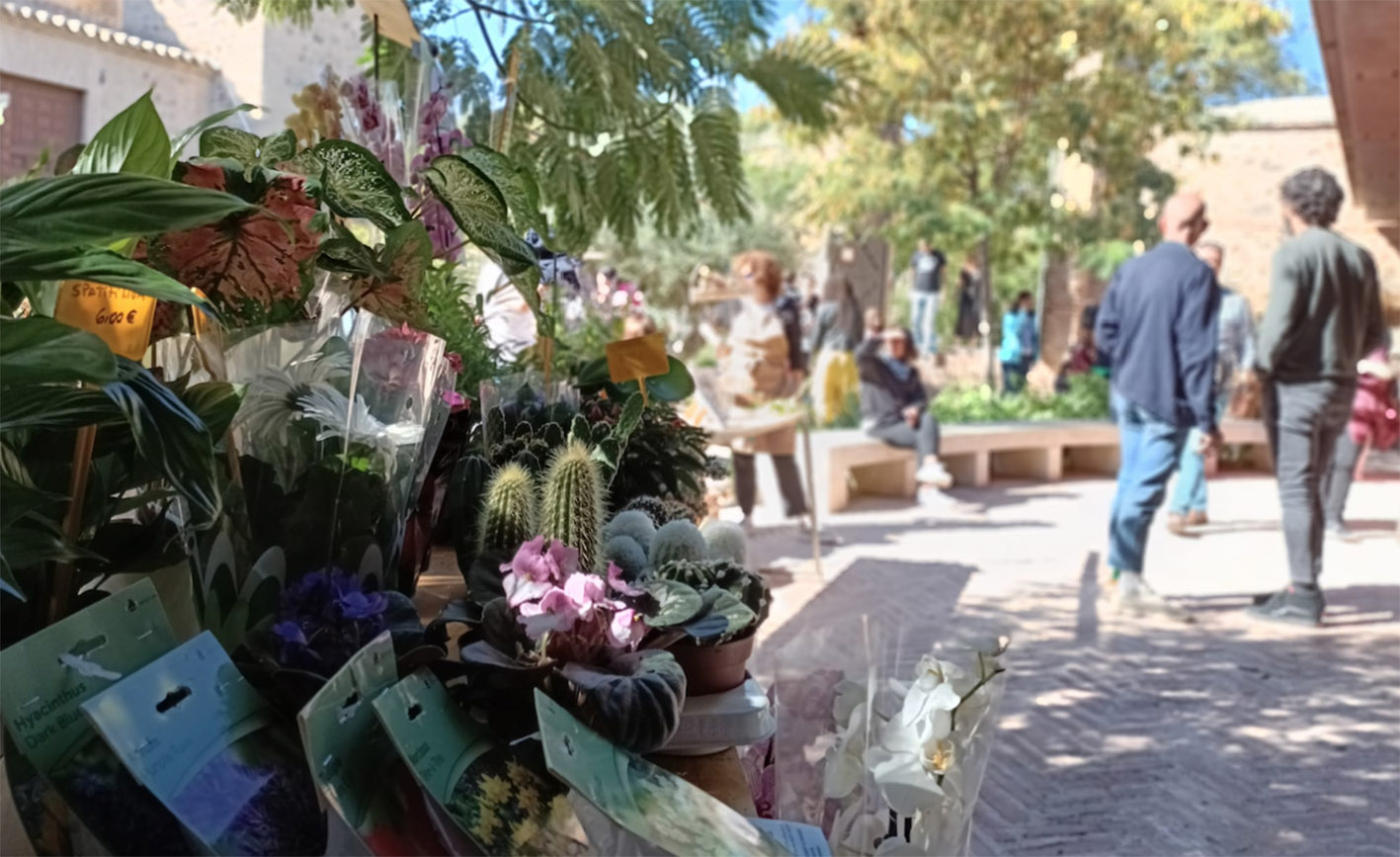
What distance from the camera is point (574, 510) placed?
52.0 inches

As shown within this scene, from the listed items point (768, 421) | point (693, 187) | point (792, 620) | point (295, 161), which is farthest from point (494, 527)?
point (768, 421)

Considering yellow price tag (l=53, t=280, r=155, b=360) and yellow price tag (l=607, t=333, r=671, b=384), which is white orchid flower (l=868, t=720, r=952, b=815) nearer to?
yellow price tag (l=607, t=333, r=671, b=384)

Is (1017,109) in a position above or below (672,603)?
above

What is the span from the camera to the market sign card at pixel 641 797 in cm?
99

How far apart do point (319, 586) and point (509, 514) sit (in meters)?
0.34

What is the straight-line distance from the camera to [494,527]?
1393mm

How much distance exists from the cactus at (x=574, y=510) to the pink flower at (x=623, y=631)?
15cm

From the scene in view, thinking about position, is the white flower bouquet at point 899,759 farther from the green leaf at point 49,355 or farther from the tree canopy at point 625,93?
the tree canopy at point 625,93

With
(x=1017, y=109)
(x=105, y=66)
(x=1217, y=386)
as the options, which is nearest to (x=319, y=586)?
(x=105, y=66)

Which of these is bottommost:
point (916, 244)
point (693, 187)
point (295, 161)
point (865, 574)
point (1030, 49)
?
point (865, 574)

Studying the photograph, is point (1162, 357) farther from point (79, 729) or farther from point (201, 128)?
point (79, 729)

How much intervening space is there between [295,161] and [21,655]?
609mm

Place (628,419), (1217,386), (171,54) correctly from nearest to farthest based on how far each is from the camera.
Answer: (628,419) → (171,54) → (1217,386)

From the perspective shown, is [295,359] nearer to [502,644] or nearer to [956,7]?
[502,644]
